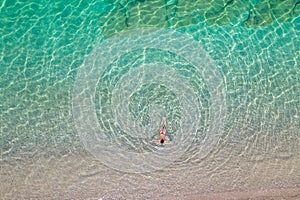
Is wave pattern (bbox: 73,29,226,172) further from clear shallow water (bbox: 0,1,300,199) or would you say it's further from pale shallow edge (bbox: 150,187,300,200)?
pale shallow edge (bbox: 150,187,300,200)

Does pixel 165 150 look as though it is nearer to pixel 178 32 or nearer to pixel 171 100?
pixel 171 100

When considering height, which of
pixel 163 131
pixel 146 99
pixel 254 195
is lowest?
pixel 254 195

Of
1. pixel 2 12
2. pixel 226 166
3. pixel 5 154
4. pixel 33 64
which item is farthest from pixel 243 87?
pixel 2 12

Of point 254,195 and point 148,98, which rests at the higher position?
point 148,98

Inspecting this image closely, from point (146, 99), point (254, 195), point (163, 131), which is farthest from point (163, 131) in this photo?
point (254, 195)

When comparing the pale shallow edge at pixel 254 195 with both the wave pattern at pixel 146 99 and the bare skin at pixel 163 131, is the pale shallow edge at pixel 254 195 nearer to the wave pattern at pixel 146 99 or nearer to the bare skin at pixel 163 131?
the wave pattern at pixel 146 99

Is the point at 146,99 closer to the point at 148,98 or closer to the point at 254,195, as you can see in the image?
the point at 148,98
